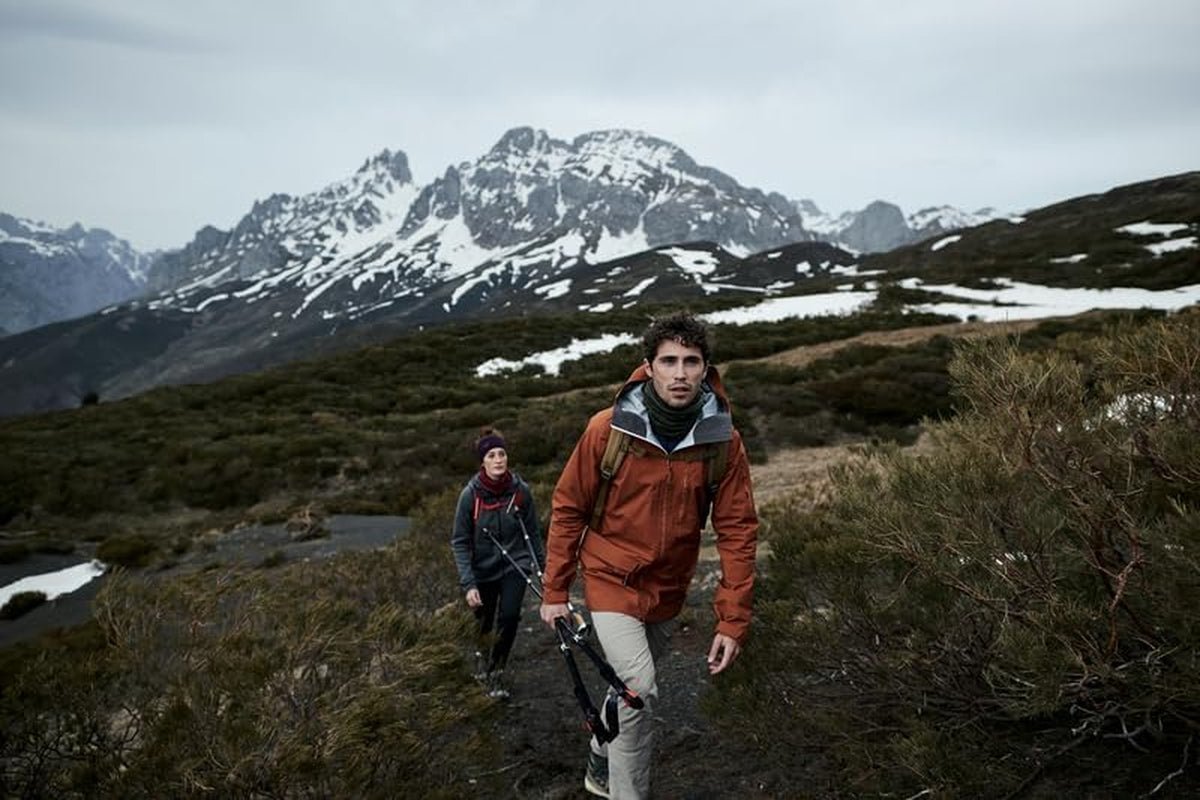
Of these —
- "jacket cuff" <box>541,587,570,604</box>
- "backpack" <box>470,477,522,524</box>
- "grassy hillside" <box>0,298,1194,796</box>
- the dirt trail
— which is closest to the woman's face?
"backpack" <box>470,477,522,524</box>

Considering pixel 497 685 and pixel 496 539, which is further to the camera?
pixel 497 685

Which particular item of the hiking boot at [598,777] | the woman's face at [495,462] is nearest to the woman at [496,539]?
the woman's face at [495,462]

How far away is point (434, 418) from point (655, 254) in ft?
426

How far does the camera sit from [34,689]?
119 inches

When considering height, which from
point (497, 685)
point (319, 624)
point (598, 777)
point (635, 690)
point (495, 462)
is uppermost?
point (495, 462)

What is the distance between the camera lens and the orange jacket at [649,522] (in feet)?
10.1

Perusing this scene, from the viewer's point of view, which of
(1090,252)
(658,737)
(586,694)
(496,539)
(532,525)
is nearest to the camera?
(586,694)

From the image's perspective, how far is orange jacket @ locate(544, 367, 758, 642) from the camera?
10.1 ft

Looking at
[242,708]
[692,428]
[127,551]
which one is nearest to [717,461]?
[692,428]

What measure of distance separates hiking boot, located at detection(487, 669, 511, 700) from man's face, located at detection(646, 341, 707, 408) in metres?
3.28

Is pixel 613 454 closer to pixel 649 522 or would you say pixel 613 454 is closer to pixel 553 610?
pixel 649 522

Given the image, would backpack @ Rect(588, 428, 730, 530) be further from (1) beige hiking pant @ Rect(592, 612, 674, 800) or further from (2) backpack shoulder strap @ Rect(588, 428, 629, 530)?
(1) beige hiking pant @ Rect(592, 612, 674, 800)

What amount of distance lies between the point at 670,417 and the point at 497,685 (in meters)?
3.33

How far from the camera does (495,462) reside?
4.94m
